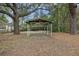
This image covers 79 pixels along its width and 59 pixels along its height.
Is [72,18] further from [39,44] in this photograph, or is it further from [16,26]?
[16,26]

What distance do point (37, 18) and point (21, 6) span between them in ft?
0.65

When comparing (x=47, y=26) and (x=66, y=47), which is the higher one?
(x=47, y=26)

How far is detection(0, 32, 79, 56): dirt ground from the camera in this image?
132 inches

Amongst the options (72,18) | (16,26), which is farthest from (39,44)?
(72,18)

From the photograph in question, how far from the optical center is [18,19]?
11.0 feet

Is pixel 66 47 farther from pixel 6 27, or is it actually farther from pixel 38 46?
pixel 6 27

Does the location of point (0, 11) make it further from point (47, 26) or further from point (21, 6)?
point (47, 26)

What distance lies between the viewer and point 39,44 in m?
3.35

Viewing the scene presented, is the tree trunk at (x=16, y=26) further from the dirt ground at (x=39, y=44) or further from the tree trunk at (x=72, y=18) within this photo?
the tree trunk at (x=72, y=18)

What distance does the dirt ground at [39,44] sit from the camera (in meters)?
3.34

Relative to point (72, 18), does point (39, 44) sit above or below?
below

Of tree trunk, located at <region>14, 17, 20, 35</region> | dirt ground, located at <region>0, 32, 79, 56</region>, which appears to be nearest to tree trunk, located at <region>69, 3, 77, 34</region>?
dirt ground, located at <region>0, 32, 79, 56</region>

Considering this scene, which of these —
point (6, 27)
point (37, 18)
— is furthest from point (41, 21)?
point (6, 27)

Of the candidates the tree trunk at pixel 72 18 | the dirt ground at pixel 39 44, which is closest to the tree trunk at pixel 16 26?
the dirt ground at pixel 39 44
